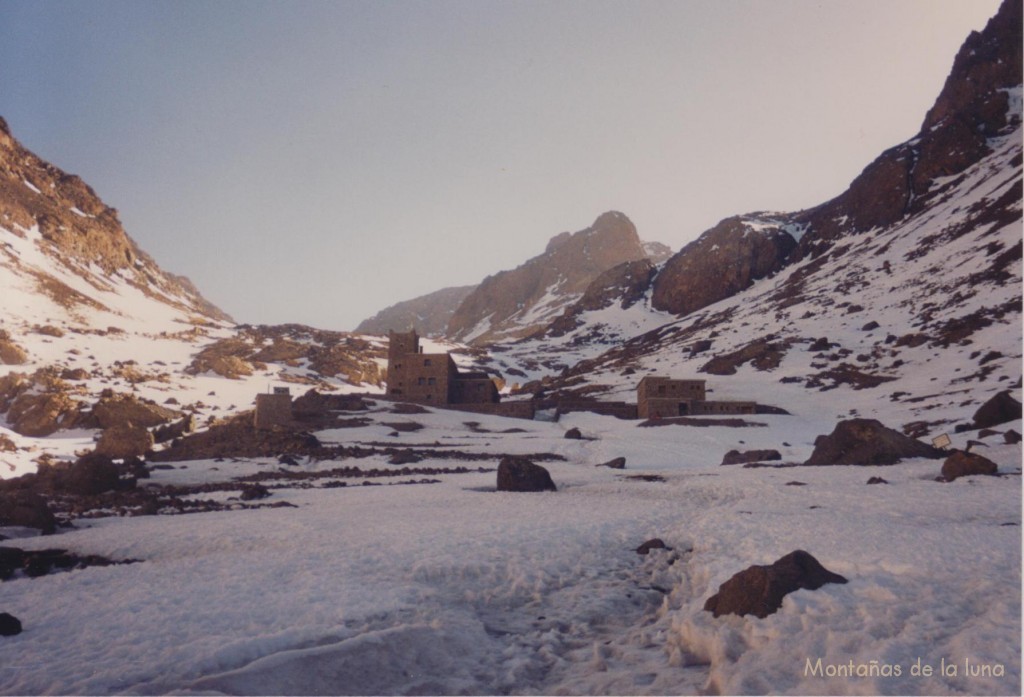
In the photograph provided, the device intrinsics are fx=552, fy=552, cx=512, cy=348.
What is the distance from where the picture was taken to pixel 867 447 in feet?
67.2

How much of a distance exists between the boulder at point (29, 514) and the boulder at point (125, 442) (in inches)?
847

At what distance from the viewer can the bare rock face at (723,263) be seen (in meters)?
135

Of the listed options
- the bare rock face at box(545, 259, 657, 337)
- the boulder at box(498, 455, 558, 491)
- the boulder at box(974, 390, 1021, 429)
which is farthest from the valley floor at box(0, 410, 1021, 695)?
the bare rock face at box(545, 259, 657, 337)

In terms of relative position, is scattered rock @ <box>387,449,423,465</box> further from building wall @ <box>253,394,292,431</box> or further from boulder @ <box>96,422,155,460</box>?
boulder @ <box>96,422,155,460</box>

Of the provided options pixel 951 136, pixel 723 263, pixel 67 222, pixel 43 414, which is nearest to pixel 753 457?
pixel 43 414

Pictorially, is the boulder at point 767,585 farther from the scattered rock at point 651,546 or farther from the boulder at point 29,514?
the boulder at point 29,514

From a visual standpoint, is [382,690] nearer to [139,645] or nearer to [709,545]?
[139,645]

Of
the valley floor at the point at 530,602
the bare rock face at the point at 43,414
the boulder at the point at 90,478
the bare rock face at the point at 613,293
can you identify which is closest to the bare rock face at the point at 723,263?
the bare rock face at the point at 613,293

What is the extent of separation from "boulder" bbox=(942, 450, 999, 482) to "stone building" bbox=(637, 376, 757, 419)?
111 feet

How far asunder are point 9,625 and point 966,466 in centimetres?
1945

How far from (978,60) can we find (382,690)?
161240mm

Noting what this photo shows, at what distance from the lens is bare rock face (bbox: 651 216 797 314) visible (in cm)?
13488

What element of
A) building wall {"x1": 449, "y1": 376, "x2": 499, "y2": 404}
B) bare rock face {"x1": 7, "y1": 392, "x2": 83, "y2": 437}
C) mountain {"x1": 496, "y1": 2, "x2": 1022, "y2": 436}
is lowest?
bare rock face {"x1": 7, "y1": 392, "x2": 83, "y2": 437}

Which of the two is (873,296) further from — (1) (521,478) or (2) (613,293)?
(2) (613,293)
